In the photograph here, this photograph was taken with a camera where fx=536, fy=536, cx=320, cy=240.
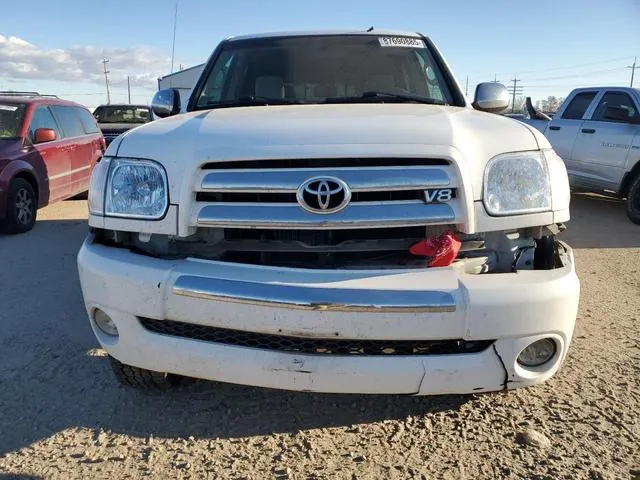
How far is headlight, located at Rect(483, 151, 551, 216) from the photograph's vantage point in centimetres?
227

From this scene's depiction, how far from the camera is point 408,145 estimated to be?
7.23ft

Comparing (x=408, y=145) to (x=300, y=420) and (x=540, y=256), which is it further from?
(x=300, y=420)

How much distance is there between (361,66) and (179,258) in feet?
7.06

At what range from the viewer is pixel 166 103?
3986 millimetres

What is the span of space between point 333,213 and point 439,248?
1.53ft

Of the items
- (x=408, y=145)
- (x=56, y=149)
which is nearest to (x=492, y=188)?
(x=408, y=145)

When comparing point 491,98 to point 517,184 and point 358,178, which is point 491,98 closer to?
point 517,184

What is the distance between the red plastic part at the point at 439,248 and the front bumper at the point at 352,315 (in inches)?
2.4

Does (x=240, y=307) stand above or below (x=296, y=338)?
above

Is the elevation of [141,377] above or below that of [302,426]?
above

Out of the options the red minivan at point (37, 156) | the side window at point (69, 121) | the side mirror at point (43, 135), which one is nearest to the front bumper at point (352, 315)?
the red minivan at point (37, 156)

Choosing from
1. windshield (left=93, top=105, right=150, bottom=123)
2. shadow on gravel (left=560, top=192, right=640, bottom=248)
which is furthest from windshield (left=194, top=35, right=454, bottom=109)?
windshield (left=93, top=105, right=150, bottom=123)

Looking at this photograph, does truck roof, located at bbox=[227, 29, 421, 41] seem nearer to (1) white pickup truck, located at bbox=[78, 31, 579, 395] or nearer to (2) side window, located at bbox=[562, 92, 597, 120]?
(1) white pickup truck, located at bbox=[78, 31, 579, 395]

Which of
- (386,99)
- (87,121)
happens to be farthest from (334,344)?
(87,121)
